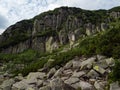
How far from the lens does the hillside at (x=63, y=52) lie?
108 feet

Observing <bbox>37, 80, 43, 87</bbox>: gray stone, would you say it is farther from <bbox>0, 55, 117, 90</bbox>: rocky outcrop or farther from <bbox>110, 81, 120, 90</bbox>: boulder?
<bbox>110, 81, 120, 90</bbox>: boulder

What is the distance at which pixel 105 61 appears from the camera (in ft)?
118

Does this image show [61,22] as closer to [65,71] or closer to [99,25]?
[99,25]

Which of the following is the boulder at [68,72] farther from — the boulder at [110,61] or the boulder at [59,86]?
the boulder at [59,86]

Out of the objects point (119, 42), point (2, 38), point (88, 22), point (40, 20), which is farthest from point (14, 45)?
point (119, 42)

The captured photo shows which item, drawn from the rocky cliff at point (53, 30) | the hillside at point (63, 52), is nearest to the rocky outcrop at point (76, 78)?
the hillside at point (63, 52)

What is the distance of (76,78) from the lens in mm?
32781

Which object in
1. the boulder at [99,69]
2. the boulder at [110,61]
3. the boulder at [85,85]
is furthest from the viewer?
the boulder at [110,61]

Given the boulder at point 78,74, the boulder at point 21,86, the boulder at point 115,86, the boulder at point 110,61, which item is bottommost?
the boulder at point 21,86

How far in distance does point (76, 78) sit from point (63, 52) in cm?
2750

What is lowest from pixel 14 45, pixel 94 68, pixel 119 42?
pixel 14 45

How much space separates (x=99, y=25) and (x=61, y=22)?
29.1 meters

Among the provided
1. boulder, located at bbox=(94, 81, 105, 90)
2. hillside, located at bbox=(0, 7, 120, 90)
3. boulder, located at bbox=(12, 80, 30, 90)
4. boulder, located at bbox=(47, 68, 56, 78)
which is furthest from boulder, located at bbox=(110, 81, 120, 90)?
boulder, located at bbox=(47, 68, 56, 78)

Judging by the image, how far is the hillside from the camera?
33.0m
